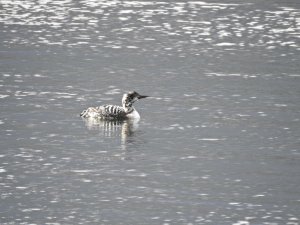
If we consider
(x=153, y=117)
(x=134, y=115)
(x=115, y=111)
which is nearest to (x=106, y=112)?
(x=115, y=111)

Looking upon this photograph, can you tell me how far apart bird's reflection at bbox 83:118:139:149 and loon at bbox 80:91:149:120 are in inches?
3.1

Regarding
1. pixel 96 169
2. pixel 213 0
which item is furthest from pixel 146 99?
pixel 213 0

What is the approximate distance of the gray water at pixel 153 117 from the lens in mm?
14930

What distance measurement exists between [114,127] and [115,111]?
57cm

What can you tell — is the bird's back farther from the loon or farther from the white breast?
the white breast

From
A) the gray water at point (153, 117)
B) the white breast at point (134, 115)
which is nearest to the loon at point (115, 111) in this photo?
the white breast at point (134, 115)

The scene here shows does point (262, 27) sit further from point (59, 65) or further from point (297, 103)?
point (297, 103)

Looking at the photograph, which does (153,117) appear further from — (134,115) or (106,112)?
(106,112)

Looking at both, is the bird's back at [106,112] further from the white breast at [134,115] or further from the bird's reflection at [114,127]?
the white breast at [134,115]

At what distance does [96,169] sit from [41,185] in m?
1.19

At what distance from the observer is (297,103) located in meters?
21.9

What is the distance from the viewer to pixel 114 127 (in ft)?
66.5

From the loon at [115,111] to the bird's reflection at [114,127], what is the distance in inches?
3.1

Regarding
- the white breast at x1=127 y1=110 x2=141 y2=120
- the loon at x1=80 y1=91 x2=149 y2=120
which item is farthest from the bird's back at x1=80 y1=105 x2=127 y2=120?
the white breast at x1=127 y1=110 x2=141 y2=120
